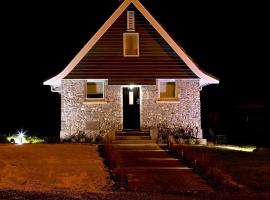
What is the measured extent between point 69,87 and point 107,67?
6.82ft

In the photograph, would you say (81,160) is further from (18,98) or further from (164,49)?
(18,98)

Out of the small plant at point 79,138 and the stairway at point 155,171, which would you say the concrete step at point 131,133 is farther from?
the small plant at point 79,138

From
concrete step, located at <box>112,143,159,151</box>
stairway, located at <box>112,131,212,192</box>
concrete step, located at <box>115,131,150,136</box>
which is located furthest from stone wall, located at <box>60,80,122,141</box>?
concrete step, located at <box>112,143,159,151</box>

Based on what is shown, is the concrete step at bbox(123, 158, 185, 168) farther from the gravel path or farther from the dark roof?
the dark roof

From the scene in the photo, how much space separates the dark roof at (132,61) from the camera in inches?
1044

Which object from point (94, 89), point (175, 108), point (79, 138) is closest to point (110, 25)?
point (94, 89)

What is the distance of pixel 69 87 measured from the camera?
87.9 feet

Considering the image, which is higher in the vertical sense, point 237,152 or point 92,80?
point 92,80

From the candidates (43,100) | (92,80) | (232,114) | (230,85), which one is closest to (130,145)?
(92,80)

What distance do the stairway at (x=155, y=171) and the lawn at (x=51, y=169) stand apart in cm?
95

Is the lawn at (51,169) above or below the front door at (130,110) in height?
below

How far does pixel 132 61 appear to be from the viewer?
2669 centimetres

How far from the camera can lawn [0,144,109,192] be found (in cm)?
1454

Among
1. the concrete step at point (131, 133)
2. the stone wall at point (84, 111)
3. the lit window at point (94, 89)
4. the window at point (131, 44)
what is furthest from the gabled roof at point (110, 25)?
the concrete step at point (131, 133)
